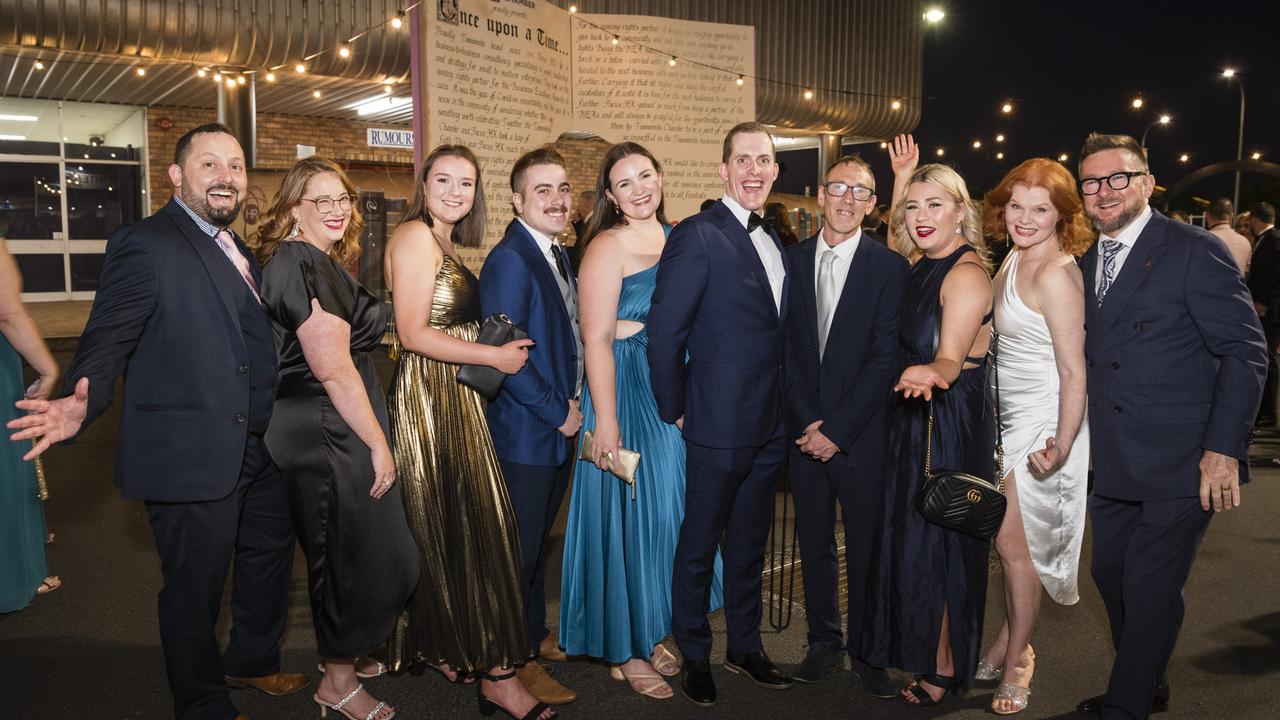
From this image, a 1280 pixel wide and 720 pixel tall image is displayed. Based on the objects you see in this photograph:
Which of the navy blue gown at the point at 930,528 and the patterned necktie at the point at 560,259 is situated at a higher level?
the patterned necktie at the point at 560,259

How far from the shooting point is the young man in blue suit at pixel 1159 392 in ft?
8.19

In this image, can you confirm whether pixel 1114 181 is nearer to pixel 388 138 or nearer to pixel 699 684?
pixel 699 684

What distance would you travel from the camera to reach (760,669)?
3176mm

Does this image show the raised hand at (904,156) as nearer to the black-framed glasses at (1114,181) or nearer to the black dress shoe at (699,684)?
the black-framed glasses at (1114,181)

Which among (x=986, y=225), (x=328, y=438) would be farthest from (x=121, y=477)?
(x=986, y=225)

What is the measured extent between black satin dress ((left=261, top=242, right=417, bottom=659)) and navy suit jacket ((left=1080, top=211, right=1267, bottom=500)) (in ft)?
6.92

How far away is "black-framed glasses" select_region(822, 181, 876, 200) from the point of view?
3.09 m

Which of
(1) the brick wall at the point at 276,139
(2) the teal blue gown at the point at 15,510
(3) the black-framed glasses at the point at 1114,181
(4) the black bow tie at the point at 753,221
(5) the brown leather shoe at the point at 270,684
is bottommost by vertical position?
(5) the brown leather shoe at the point at 270,684

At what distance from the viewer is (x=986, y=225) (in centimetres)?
309

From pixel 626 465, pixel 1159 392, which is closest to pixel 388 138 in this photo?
pixel 626 465

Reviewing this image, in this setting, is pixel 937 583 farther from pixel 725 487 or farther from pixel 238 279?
pixel 238 279

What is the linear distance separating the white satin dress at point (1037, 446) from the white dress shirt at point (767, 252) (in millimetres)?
705

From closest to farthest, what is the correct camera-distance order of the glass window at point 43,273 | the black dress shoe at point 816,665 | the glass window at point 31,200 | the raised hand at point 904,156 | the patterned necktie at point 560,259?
the patterned necktie at point 560,259, the black dress shoe at point 816,665, the raised hand at point 904,156, the glass window at point 31,200, the glass window at point 43,273

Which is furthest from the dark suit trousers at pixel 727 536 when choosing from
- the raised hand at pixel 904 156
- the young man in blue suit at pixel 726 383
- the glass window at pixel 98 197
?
the glass window at pixel 98 197
